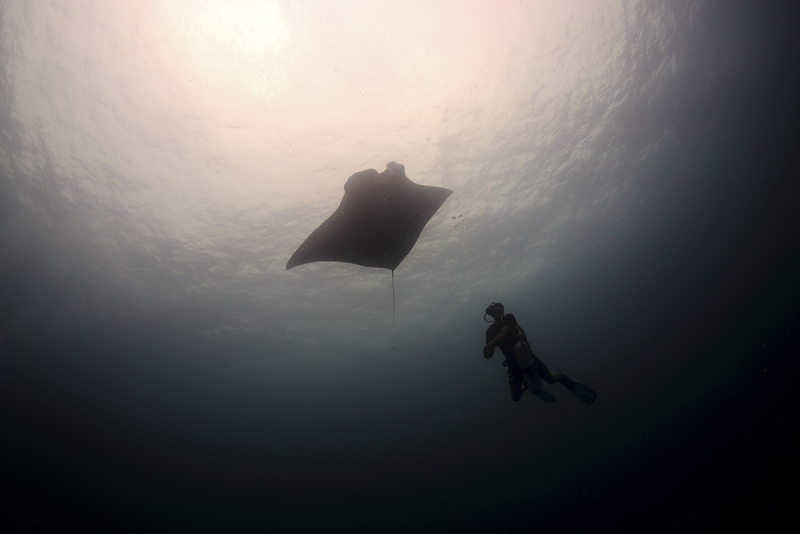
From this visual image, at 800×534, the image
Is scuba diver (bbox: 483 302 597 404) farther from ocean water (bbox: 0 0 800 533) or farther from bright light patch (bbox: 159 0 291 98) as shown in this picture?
bright light patch (bbox: 159 0 291 98)

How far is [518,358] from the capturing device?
19.2ft

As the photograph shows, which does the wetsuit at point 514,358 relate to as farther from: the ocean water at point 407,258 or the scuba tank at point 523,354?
the ocean water at point 407,258

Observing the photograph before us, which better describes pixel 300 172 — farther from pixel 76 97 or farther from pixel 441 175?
pixel 76 97

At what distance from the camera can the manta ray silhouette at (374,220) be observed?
543cm

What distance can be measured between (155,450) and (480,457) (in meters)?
49.8

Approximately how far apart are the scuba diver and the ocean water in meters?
7.26

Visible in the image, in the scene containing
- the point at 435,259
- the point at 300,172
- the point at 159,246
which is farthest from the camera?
the point at 435,259

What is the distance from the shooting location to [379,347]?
116 ft

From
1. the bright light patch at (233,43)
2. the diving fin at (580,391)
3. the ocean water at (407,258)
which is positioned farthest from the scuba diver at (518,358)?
the bright light patch at (233,43)

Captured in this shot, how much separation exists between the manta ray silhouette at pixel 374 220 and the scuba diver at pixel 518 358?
231 centimetres

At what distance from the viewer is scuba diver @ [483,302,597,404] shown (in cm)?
581

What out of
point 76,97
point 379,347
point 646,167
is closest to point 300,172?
point 76,97

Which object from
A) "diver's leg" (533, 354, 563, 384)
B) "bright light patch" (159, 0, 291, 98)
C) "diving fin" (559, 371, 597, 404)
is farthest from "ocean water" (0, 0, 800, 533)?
"diving fin" (559, 371, 597, 404)

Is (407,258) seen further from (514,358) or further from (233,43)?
(233,43)
